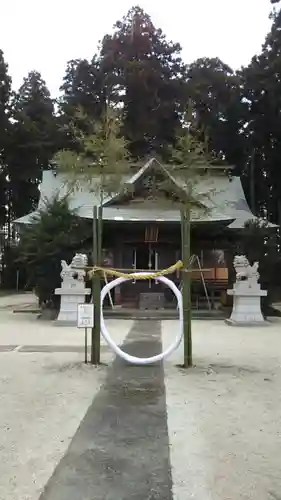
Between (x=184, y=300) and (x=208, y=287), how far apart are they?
14029 mm

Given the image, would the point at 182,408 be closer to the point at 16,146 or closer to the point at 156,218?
the point at 156,218

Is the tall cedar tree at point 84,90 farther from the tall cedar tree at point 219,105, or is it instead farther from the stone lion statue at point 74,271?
the stone lion statue at point 74,271

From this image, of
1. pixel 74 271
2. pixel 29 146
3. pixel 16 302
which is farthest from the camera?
pixel 29 146

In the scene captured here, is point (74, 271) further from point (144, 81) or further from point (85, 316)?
point (144, 81)

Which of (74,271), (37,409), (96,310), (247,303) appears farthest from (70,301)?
(37,409)

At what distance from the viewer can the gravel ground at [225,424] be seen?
13.0 feet

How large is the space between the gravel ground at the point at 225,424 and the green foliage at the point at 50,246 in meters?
9.32

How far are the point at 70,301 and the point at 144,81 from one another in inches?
994

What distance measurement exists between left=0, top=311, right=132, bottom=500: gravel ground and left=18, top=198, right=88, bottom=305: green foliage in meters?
7.47

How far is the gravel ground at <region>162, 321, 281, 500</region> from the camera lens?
3.97 m

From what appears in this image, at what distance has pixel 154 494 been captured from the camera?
12.2 feet

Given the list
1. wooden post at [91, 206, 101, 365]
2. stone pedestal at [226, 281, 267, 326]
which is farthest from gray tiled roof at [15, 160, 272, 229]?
wooden post at [91, 206, 101, 365]

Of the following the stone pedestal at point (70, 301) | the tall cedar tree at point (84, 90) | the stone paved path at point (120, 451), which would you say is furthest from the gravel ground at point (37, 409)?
the tall cedar tree at point (84, 90)

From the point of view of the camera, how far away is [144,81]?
3856cm
